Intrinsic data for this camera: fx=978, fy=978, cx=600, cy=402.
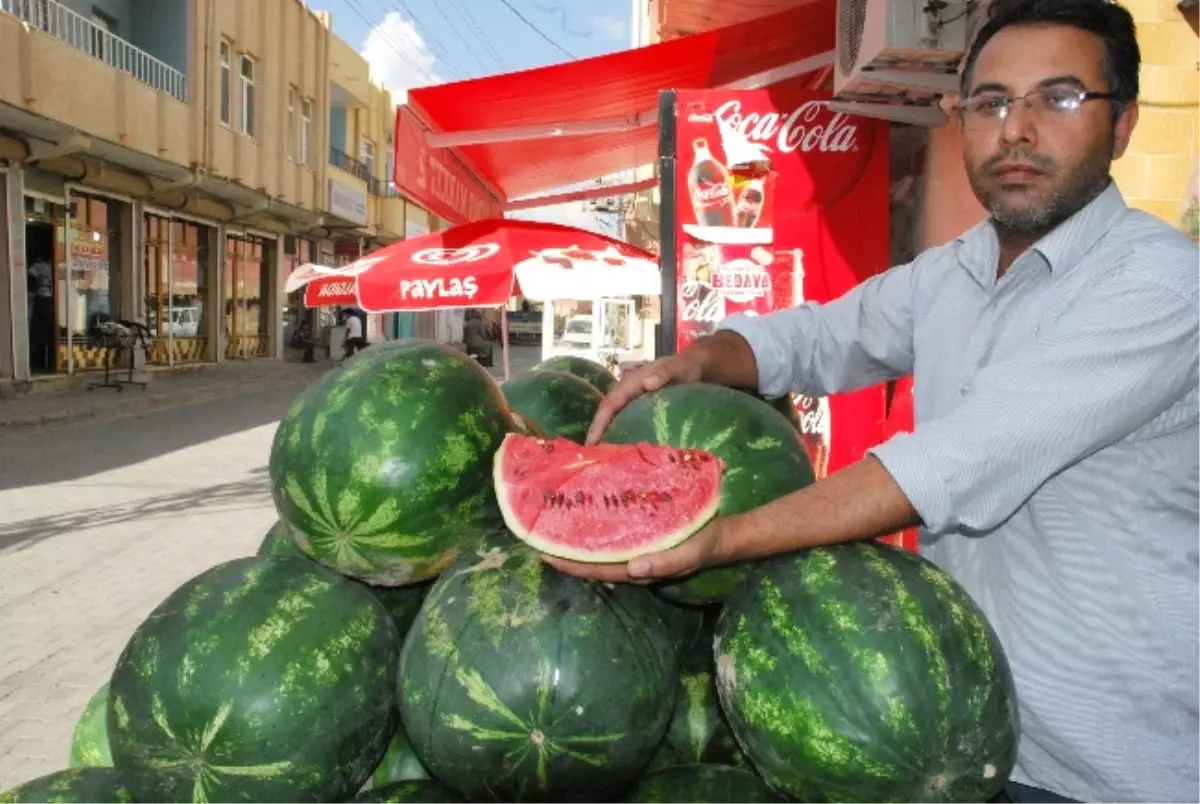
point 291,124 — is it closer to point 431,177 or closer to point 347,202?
point 347,202

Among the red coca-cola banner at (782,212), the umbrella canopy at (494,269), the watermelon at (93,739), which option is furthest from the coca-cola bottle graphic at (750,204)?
the watermelon at (93,739)

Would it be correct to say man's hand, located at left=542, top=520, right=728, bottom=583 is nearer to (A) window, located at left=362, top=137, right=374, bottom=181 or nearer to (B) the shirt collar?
(B) the shirt collar

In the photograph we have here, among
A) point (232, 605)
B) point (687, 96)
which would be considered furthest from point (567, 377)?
point (687, 96)

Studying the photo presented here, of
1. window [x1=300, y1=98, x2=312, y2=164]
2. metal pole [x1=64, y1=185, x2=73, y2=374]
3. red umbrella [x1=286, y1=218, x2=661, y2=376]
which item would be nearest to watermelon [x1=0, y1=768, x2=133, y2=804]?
red umbrella [x1=286, y1=218, x2=661, y2=376]

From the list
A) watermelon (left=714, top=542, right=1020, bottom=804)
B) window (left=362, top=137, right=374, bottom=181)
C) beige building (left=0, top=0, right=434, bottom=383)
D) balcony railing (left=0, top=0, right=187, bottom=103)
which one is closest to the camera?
watermelon (left=714, top=542, right=1020, bottom=804)

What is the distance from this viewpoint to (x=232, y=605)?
1.85 m

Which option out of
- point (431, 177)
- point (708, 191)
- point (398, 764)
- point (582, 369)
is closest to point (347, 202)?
point (431, 177)

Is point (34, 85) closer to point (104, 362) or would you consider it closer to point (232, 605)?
point (104, 362)

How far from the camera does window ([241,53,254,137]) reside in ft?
79.4

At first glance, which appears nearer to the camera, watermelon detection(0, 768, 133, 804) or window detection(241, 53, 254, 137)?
watermelon detection(0, 768, 133, 804)

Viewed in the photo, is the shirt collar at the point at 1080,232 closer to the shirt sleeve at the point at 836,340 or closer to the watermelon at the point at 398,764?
the shirt sleeve at the point at 836,340

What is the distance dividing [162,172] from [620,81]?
59.1ft

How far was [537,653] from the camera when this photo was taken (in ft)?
5.51

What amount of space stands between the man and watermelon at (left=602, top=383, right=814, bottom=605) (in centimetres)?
24
